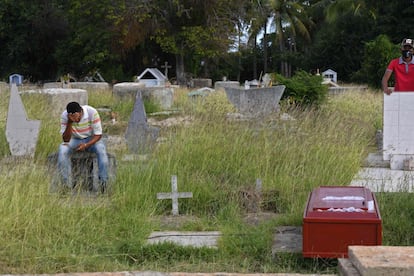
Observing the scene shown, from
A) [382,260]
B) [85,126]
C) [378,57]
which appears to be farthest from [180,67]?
[382,260]

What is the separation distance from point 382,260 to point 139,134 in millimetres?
5833

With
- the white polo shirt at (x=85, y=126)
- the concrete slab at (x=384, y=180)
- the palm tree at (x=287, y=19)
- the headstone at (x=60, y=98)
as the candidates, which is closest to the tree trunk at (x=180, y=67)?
the palm tree at (x=287, y=19)

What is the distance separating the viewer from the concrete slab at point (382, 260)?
3.47 meters

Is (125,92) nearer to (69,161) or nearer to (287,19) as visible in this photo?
(69,161)

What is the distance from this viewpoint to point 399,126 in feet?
31.2

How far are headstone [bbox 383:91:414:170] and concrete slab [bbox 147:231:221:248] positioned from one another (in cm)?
414

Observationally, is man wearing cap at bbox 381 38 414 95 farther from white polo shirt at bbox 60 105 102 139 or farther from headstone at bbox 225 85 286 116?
white polo shirt at bbox 60 105 102 139

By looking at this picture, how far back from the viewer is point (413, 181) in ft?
26.6

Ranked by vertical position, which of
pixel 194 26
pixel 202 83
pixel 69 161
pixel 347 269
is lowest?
pixel 347 269

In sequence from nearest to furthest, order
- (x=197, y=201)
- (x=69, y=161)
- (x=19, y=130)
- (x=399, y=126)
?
(x=197, y=201) → (x=69, y=161) → (x=19, y=130) → (x=399, y=126)

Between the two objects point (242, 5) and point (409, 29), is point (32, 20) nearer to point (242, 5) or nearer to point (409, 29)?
point (242, 5)

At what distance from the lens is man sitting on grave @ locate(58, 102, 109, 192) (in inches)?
295

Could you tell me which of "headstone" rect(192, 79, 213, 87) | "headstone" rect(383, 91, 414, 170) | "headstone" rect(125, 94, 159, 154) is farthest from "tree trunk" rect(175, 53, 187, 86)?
"headstone" rect(383, 91, 414, 170)

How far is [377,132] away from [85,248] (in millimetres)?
7306
